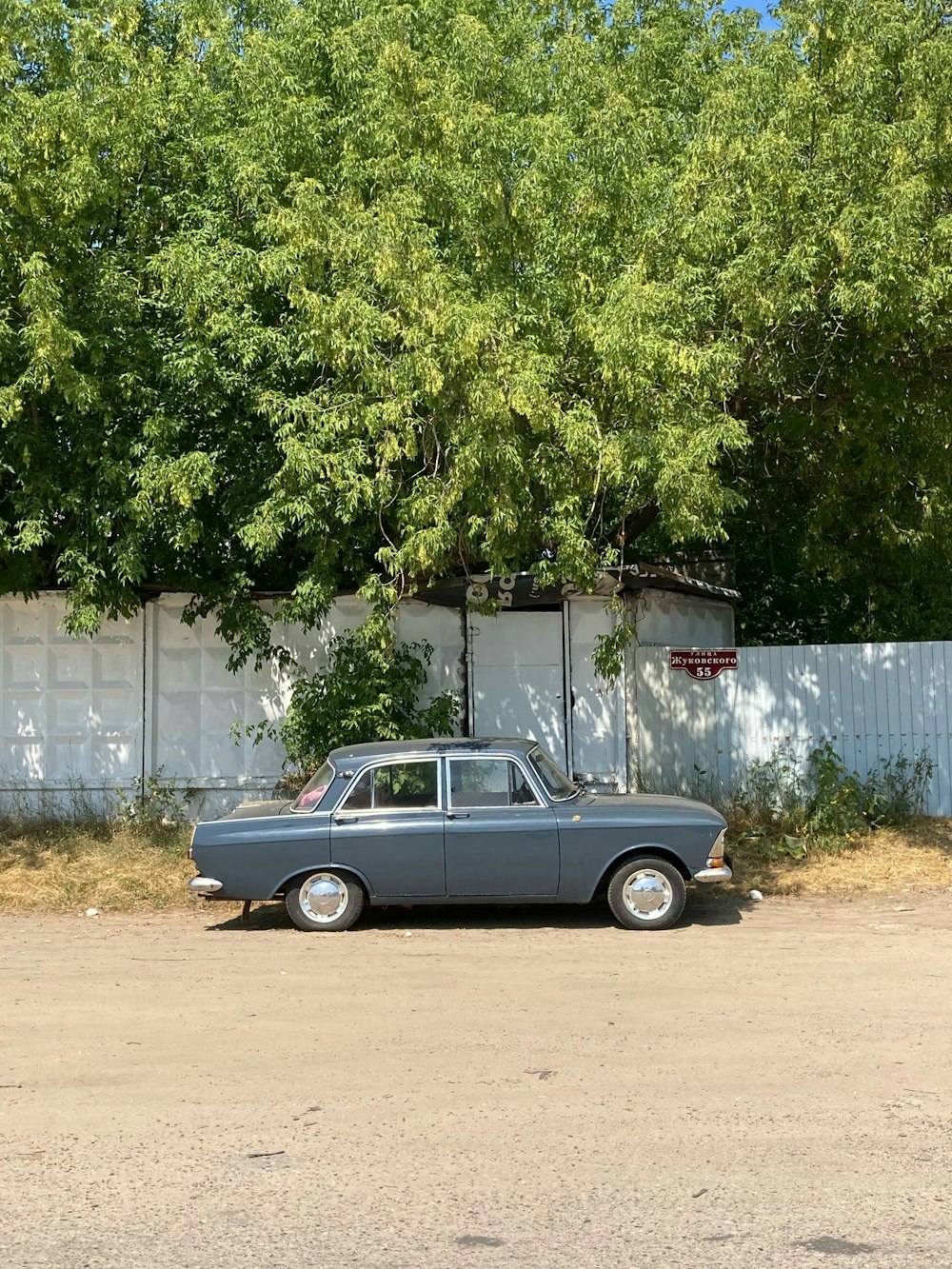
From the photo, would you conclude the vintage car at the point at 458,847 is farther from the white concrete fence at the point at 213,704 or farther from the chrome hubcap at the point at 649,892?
the white concrete fence at the point at 213,704

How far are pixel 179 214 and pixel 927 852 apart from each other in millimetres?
9880

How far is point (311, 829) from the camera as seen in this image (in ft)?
32.2

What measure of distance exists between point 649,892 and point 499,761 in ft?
5.09

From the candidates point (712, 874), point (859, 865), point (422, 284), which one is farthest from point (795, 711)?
point (422, 284)

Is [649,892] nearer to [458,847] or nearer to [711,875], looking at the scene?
[711,875]

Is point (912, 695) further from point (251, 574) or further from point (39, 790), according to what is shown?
point (39, 790)

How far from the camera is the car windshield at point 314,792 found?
9.99 meters

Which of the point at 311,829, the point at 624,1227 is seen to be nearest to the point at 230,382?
the point at 311,829

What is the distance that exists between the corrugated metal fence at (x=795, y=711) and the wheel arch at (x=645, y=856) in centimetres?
424

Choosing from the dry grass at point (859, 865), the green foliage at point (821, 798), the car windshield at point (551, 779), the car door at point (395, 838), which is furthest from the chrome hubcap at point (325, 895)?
the green foliage at point (821, 798)

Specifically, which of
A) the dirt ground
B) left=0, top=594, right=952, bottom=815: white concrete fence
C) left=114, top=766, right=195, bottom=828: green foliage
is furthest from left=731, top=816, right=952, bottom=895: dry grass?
left=114, top=766, right=195, bottom=828: green foliage

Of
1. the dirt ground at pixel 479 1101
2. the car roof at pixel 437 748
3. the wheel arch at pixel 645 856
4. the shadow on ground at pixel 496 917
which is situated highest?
the car roof at pixel 437 748

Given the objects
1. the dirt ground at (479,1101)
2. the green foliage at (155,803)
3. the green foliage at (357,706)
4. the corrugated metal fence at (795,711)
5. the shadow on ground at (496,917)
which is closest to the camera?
the dirt ground at (479,1101)

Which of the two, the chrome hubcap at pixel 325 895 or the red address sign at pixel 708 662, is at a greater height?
the red address sign at pixel 708 662
